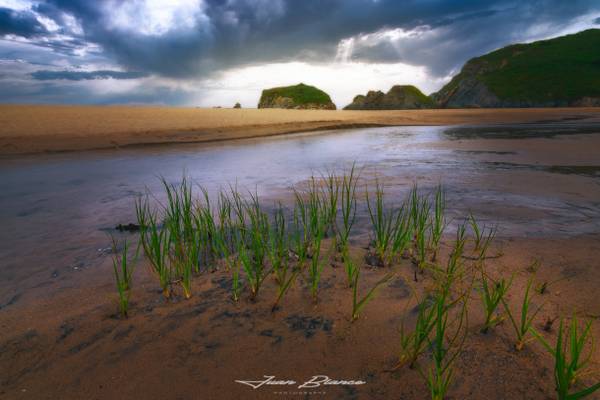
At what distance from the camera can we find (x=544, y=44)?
97.2 metres

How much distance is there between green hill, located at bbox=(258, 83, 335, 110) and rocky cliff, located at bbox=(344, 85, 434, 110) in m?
18.0

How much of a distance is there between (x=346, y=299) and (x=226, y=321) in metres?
0.71

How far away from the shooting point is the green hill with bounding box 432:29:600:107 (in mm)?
65250

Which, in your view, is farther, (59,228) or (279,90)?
(279,90)

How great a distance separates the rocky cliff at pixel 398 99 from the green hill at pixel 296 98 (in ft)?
59.1

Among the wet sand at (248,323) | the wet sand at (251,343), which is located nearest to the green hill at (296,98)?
the wet sand at (248,323)

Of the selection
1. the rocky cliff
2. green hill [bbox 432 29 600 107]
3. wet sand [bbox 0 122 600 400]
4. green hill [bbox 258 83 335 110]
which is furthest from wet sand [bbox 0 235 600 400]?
green hill [bbox 258 83 335 110]

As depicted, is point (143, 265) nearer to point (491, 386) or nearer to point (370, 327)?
point (370, 327)

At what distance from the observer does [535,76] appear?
76.2m

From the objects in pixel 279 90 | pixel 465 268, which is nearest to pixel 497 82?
pixel 279 90

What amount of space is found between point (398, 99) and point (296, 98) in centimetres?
3788
